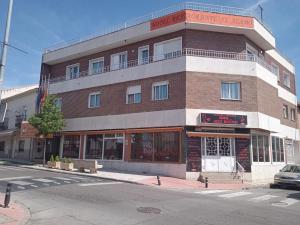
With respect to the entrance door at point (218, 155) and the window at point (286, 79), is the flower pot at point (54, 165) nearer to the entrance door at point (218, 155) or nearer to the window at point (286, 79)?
the entrance door at point (218, 155)

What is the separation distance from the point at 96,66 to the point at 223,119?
12734 mm

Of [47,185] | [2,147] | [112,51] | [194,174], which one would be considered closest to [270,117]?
[194,174]

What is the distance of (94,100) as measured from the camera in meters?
27.8

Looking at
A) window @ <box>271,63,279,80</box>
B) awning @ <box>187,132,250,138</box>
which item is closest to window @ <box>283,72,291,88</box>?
window @ <box>271,63,279,80</box>

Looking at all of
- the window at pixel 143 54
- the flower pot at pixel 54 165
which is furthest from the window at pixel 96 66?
the flower pot at pixel 54 165

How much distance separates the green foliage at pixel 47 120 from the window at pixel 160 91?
8.95 metres

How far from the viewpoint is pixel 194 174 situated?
70.1 ft

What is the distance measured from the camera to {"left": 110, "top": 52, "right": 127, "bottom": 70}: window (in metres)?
27.2

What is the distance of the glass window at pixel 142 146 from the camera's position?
2353 centimetres

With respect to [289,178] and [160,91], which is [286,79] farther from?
[289,178]

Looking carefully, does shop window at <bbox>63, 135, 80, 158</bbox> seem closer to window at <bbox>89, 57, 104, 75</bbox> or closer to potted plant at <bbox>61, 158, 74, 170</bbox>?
potted plant at <bbox>61, 158, 74, 170</bbox>

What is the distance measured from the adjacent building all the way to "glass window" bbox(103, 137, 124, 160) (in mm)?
9802

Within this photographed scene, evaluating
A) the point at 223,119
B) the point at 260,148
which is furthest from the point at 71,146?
the point at 260,148

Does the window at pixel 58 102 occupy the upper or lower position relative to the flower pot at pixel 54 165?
upper
